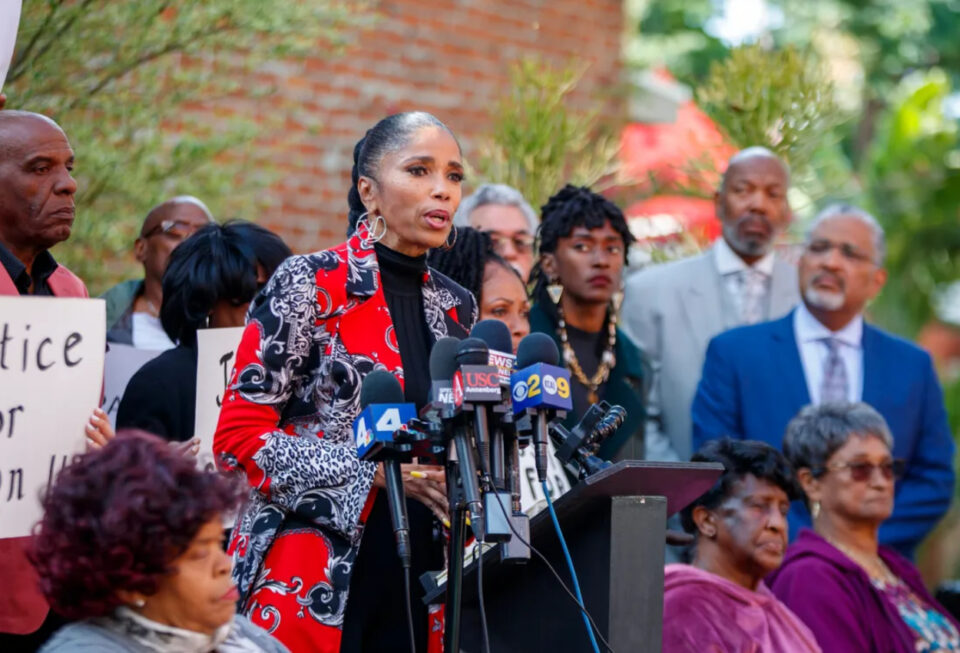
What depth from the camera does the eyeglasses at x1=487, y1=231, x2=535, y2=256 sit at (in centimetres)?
675

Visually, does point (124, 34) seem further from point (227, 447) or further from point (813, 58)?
point (813, 58)

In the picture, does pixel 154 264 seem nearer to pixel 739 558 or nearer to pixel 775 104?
pixel 739 558

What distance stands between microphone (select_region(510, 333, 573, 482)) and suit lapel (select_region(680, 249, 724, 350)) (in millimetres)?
4115

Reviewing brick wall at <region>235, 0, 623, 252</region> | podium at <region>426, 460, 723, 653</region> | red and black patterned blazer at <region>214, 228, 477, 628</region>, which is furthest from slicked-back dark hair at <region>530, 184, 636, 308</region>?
brick wall at <region>235, 0, 623, 252</region>

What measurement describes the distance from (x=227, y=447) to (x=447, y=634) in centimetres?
93

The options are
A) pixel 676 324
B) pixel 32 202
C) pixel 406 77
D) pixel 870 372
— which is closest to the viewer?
pixel 32 202

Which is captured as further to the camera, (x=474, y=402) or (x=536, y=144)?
(x=536, y=144)

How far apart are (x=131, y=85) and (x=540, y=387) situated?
503cm

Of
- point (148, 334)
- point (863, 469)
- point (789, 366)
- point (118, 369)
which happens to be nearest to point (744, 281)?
point (789, 366)

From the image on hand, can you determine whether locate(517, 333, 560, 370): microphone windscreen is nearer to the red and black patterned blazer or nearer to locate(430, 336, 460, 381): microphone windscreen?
locate(430, 336, 460, 381): microphone windscreen

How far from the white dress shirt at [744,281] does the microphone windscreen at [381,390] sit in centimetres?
444

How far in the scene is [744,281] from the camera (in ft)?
25.0

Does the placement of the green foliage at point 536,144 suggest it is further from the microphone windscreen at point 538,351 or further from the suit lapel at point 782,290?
the microphone windscreen at point 538,351

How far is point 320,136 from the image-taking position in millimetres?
10898
